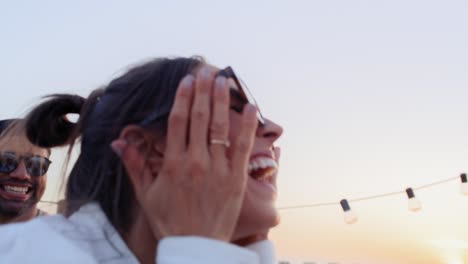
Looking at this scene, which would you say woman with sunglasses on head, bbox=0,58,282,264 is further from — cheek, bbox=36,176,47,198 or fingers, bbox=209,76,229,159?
cheek, bbox=36,176,47,198

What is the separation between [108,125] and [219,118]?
398mm

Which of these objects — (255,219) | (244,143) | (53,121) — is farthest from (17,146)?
(244,143)

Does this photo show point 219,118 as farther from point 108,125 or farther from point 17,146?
point 17,146

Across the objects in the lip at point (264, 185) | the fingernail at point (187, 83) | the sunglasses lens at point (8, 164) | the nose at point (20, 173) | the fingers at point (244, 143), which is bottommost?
the nose at point (20, 173)

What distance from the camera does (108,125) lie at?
4.13 ft

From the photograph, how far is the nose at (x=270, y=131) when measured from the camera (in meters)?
1.31

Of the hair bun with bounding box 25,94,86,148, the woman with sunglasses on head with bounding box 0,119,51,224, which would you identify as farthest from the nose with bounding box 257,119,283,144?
the woman with sunglasses on head with bounding box 0,119,51,224

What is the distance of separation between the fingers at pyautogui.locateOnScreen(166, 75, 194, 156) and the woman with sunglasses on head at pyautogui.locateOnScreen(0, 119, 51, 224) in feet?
5.85

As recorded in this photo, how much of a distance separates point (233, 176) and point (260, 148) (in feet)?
1.09

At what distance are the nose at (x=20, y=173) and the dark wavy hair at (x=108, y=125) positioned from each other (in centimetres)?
150

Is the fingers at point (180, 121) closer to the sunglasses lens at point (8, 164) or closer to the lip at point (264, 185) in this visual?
the lip at point (264, 185)

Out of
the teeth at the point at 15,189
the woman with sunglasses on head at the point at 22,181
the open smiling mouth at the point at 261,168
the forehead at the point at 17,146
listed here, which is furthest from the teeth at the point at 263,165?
the teeth at the point at 15,189

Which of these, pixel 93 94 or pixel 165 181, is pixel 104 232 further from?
pixel 93 94

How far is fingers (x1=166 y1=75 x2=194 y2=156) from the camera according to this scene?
3.11ft
